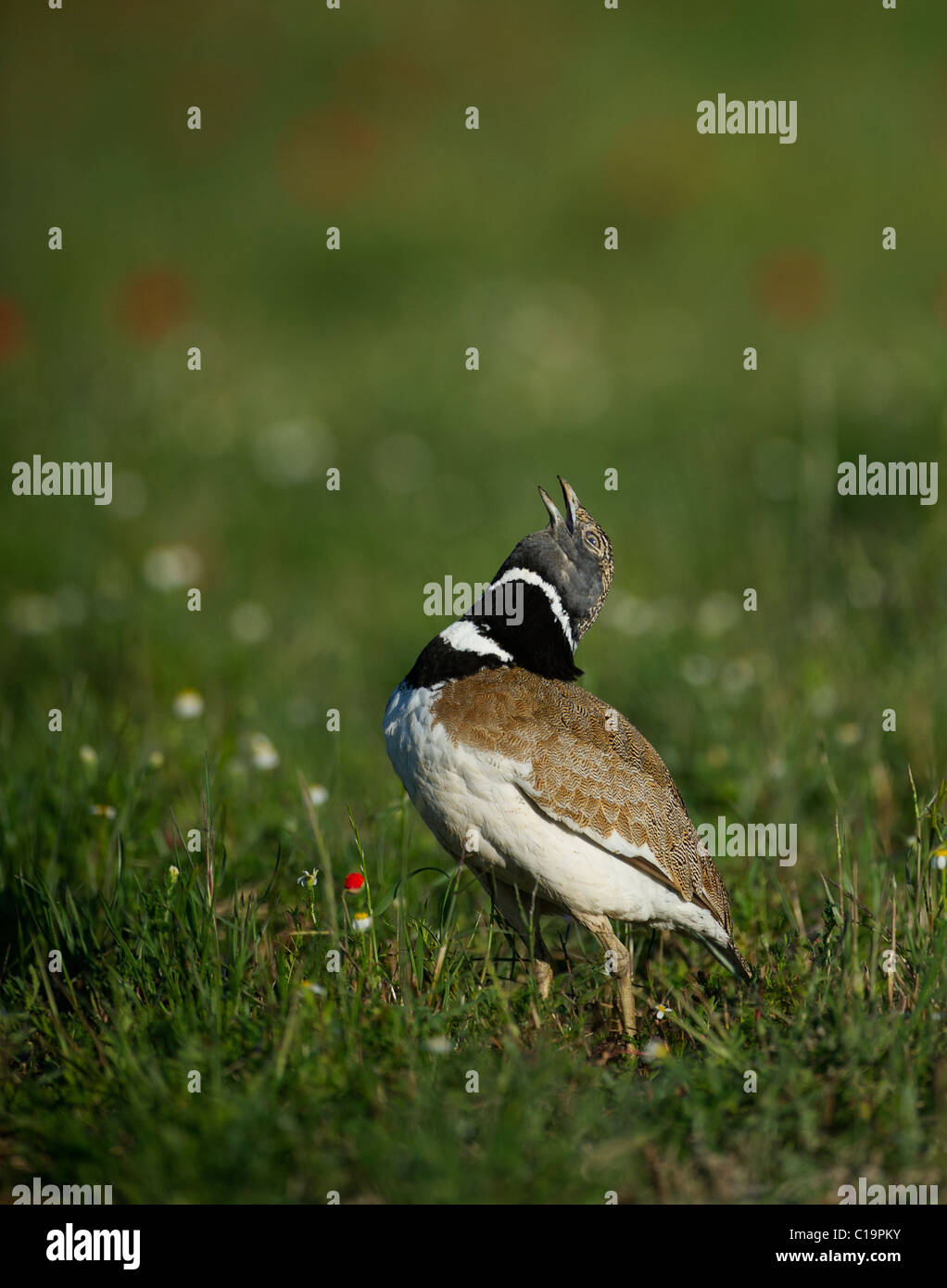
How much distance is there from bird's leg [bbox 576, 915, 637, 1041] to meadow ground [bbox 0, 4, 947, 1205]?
10 cm

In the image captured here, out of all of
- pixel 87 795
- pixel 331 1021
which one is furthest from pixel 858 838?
pixel 87 795

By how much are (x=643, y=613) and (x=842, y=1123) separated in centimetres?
380

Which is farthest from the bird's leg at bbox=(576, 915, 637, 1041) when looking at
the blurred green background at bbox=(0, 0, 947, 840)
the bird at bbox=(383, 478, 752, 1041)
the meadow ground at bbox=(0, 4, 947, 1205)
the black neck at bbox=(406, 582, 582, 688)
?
the blurred green background at bbox=(0, 0, 947, 840)

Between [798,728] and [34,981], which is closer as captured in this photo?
[34,981]

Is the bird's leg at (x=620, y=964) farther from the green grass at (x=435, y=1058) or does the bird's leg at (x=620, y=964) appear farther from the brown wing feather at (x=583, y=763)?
the brown wing feather at (x=583, y=763)

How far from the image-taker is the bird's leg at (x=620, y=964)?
3750mm

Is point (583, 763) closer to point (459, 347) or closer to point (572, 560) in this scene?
point (572, 560)

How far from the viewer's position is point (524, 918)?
3.96m

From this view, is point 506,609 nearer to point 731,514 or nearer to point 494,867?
point 494,867

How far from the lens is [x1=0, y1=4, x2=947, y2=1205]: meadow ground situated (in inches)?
127

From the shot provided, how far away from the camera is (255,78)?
17.3 meters

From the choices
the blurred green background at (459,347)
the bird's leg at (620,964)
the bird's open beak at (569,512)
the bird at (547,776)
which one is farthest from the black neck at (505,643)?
the blurred green background at (459,347)

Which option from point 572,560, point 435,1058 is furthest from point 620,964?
point 572,560

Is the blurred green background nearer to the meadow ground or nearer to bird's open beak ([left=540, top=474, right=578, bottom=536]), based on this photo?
the meadow ground
